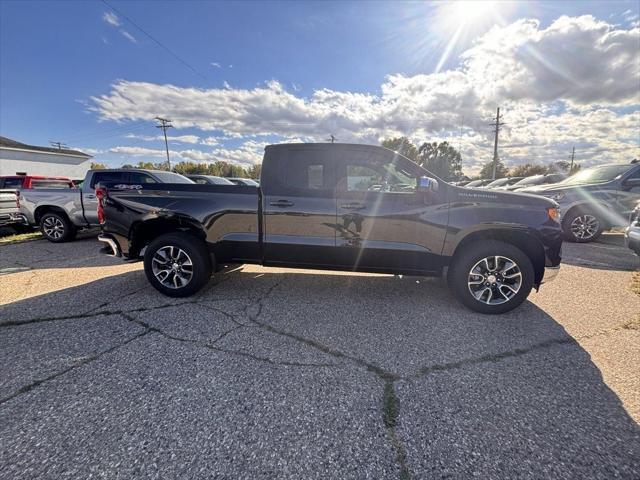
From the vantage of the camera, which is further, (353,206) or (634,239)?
(634,239)

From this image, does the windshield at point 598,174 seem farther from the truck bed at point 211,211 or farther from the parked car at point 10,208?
the parked car at point 10,208

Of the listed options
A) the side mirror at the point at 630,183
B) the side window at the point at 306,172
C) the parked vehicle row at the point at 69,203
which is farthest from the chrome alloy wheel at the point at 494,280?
the parked vehicle row at the point at 69,203

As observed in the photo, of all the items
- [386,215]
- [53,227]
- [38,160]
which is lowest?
[53,227]

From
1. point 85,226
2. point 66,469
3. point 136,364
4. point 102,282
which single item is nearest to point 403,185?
point 136,364

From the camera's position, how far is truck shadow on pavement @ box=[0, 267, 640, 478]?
177cm

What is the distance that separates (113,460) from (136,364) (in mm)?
991

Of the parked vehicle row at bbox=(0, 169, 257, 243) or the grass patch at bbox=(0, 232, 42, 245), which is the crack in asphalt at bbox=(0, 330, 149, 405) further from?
the grass patch at bbox=(0, 232, 42, 245)

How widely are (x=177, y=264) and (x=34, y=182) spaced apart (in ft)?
26.0

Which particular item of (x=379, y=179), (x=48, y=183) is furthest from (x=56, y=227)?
(x=379, y=179)

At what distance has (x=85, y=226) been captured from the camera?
773 cm

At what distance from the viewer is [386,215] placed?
145 inches

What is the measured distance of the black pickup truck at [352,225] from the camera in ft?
11.8

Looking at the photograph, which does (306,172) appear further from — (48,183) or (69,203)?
(48,183)

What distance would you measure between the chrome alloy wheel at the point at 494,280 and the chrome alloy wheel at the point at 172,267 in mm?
3594
